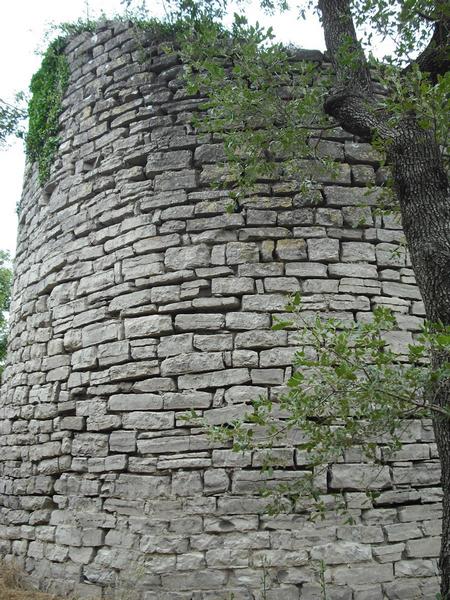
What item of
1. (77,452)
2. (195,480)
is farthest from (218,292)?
(77,452)

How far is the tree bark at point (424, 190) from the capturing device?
3.14m

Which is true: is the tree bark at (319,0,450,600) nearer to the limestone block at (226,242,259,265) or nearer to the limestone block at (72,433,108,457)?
the limestone block at (226,242,259,265)

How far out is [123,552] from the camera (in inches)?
169

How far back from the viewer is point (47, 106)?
6301 mm

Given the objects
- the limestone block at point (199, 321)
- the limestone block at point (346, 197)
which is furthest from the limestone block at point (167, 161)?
the limestone block at point (199, 321)

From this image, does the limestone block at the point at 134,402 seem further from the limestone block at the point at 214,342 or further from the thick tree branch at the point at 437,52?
the thick tree branch at the point at 437,52

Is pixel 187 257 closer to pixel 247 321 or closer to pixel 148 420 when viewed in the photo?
pixel 247 321

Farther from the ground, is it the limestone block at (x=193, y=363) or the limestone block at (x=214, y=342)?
the limestone block at (x=214, y=342)

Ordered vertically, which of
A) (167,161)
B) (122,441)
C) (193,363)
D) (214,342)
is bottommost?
(122,441)

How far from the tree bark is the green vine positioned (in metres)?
3.10

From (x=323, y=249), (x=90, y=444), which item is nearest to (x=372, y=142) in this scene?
(x=323, y=249)

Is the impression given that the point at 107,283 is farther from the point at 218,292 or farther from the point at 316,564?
the point at 316,564

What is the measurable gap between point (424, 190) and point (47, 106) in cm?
422

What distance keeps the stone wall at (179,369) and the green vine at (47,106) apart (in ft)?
1.86
